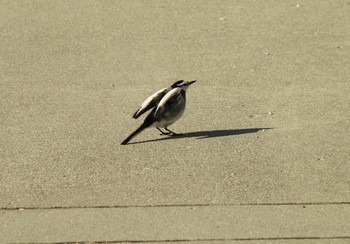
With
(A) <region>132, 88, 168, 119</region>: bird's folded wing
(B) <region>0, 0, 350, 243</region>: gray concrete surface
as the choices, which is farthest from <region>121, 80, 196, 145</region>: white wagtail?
(B) <region>0, 0, 350, 243</region>: gray concrete surface

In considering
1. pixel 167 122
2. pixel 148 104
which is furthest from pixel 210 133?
pixel 148 104

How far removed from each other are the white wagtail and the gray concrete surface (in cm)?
20

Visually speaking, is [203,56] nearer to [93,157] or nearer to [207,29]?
[207,29]

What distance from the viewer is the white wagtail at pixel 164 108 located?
8.52m

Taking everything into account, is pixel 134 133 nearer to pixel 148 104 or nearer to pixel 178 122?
pixel 148 104

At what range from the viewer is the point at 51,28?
489 inches

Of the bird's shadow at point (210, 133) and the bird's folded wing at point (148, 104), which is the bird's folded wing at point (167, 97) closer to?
the bird's folded wing at point (148, 104)

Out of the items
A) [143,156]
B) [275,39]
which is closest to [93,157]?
[143,156]

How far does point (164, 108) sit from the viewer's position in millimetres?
8586

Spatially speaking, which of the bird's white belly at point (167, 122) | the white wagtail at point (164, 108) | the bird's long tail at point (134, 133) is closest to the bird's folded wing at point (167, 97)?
the white wagtail at point (164, 108)

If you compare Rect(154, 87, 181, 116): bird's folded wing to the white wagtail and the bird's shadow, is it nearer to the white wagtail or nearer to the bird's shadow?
the white wagtail

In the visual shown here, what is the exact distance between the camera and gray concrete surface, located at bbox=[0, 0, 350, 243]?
21.7 feet

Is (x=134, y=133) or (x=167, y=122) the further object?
(x=167, y=122)

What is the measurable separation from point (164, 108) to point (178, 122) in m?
0.55
